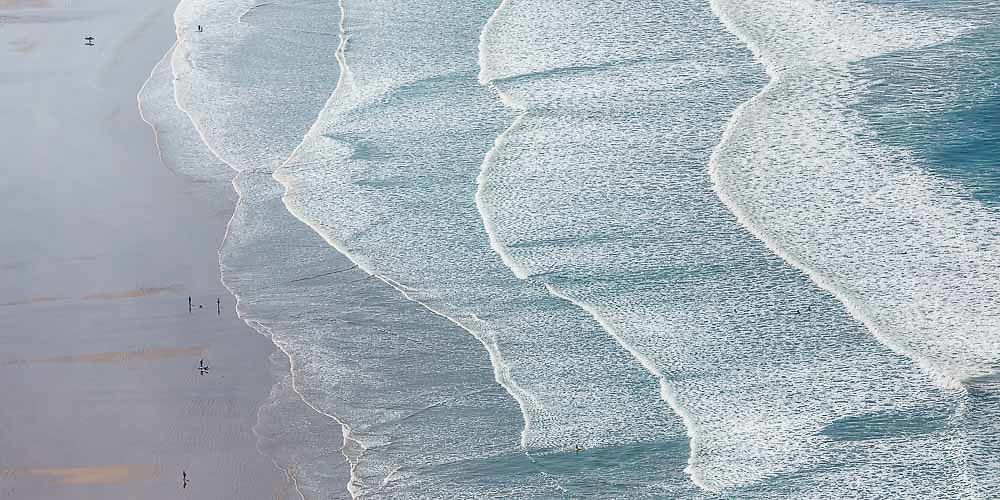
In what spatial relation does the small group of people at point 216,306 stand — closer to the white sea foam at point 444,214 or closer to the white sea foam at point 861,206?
the white sea foam at point 444,214

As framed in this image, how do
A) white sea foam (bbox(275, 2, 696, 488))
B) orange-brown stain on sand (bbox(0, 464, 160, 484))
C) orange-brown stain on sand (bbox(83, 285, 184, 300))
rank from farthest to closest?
orange-brown stain on sand (bbox(83, 285, 184, 300)) → white sea foam (bbox(275, 2, 696, 488)) → orange-brown stain on sand (bbox(0, 464, 160, 484))

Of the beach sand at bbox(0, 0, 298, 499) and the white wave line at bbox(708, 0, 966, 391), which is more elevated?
the white wave line at bbox(708, 0, 966, 391)

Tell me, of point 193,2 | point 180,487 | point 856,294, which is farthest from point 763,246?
point 193,2

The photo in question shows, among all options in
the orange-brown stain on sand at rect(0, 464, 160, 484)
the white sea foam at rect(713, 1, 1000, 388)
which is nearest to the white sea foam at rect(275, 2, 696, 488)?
the white sea foam at rect(713, 1, 1000, 388)

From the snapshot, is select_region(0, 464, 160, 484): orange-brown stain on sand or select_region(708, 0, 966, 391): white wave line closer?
select_region(0, 464, 160, 484): orange-brown stain on sand

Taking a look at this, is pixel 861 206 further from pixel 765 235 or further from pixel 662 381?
pixel 662 381

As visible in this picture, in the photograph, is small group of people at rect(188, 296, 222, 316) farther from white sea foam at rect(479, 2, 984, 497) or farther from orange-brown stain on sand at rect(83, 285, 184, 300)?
white sea foam at rect(479, 2, 984, 497)

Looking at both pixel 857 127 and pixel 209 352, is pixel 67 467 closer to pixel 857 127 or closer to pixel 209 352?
pixel 209 352
